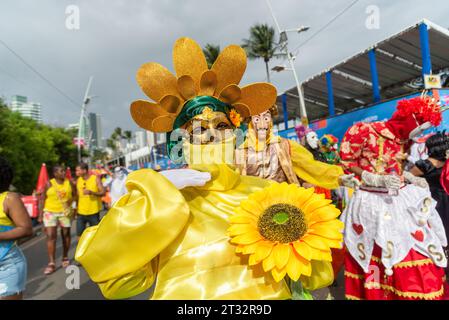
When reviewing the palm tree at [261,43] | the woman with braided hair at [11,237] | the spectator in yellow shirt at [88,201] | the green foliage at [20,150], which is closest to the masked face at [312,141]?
the woman with braided hair at [11,237]

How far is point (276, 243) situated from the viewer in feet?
3.75

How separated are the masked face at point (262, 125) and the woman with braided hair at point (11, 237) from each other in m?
1.94

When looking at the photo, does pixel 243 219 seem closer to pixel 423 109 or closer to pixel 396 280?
pixel 396 280

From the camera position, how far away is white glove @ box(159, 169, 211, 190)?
131 centimetres

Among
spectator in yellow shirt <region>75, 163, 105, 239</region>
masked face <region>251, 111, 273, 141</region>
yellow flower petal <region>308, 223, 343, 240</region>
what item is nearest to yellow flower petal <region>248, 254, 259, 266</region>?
yellow flower petal <region>308, 223, 343, 240</region>

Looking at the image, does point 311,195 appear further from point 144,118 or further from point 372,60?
point 372,60

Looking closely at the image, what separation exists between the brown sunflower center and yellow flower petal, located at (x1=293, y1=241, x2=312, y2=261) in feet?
0.07

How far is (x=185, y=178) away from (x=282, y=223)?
42 cm

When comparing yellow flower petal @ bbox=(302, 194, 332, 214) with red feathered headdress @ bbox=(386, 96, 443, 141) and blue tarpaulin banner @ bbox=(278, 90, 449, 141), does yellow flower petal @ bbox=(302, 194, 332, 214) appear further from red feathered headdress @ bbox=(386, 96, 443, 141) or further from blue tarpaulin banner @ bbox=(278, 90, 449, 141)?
blue tarpaulin banner @ bbox=(278, 90, 449, 141)

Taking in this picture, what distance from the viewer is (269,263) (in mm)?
1107

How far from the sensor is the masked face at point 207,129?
60.2 inches

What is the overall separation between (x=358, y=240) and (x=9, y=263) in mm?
2736

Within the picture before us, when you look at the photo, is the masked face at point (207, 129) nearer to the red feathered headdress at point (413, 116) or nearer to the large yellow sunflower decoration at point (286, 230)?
the large yellow sunflower decoration at point (286, 230)

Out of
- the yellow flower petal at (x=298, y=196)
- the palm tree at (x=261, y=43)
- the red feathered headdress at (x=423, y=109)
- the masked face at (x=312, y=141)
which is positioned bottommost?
the yellow flower petal at (x=298, y=196)
